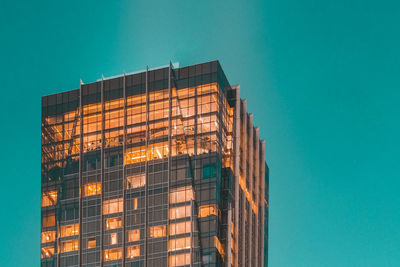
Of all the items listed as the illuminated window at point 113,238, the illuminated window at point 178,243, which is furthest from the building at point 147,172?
the illuminated window at point 113,238


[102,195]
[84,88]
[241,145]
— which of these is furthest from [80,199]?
[241,145]

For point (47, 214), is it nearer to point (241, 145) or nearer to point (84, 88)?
point (84, 88)

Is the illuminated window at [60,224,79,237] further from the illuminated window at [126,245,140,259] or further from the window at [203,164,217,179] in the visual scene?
the window at [203,164,217,179]

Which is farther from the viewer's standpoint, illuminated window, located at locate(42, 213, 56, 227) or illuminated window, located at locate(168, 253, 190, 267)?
illuminated window, located at locate(42, 213, 56, 227)

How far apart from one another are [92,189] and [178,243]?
21.4 metres

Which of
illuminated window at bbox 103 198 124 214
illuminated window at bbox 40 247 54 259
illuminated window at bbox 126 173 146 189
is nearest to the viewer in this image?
illuminated window at bbox 126 173 146 189

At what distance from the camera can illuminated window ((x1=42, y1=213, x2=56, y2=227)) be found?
163 meters

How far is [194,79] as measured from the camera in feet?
525

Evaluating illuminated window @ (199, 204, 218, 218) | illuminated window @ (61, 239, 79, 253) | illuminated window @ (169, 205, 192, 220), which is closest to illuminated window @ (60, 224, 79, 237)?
illuminated window @ (61, 239, 79, 253)

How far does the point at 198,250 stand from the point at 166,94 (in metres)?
30.2

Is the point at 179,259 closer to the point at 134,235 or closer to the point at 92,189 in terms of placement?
the point at 134,235

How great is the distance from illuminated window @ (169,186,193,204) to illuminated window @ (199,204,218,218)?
Answer: 2955 millimetres

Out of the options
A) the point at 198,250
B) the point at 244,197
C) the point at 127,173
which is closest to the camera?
the point at 198,250

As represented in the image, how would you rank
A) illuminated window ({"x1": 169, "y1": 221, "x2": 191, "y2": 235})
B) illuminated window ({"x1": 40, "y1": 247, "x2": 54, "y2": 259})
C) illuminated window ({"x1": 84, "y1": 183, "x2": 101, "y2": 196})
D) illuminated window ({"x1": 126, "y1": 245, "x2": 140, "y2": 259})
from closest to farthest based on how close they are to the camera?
illuminated window ({"x1": 169, "y1": 221, "x2": 191, "y2": 235}) < illuminated window ({"x1": 126, "y1": 245, "x2": 140, "y2": 259}) < illuminated window ({"x1": 40, "y1": 247, "x2": 54, "y2": 259}) < illuminated window ({"x1": 84, "y1": 183, "x2": 101, "y2": 196})
